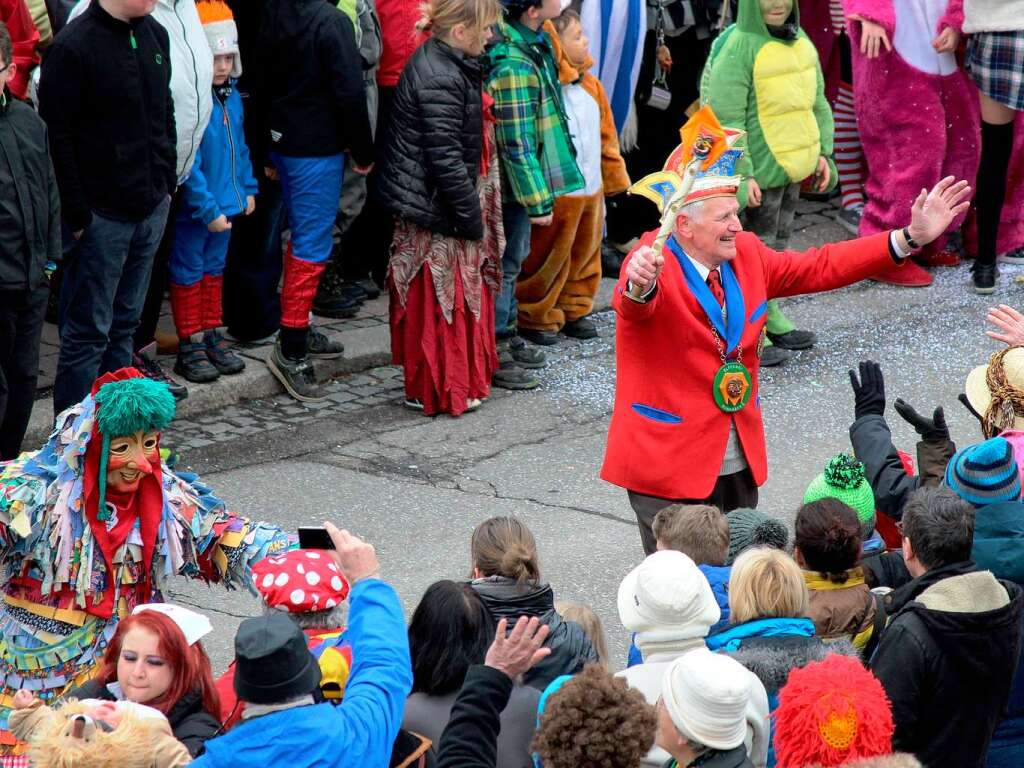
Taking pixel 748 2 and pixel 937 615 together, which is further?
pixel 748 2

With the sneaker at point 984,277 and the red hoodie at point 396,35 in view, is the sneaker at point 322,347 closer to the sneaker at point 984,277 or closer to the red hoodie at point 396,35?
the red hoodie at point 396,35

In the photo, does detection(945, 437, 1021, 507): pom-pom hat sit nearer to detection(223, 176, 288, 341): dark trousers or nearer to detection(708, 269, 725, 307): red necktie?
detection(708, 269, 725, 307): red necktie

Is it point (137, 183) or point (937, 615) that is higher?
point (137, 183)

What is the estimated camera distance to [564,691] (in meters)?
3.13

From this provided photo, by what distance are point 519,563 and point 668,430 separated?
4.35 feet

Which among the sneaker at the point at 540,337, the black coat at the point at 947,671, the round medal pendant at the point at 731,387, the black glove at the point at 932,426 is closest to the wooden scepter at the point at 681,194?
the round medal pendant at the point at 731,387

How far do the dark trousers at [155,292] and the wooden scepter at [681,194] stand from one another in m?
3.20

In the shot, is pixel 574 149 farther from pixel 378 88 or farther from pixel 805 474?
pixel 805 474

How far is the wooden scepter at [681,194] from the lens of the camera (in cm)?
486

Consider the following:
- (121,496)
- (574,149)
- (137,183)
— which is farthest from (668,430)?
(574,149)

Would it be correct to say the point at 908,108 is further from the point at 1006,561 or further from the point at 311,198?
the point at 1006,561

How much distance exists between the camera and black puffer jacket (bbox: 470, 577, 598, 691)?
3.96m

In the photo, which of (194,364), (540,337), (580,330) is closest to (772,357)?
(580,330)

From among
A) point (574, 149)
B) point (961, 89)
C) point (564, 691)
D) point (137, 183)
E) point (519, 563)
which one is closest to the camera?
point (564, 691)
